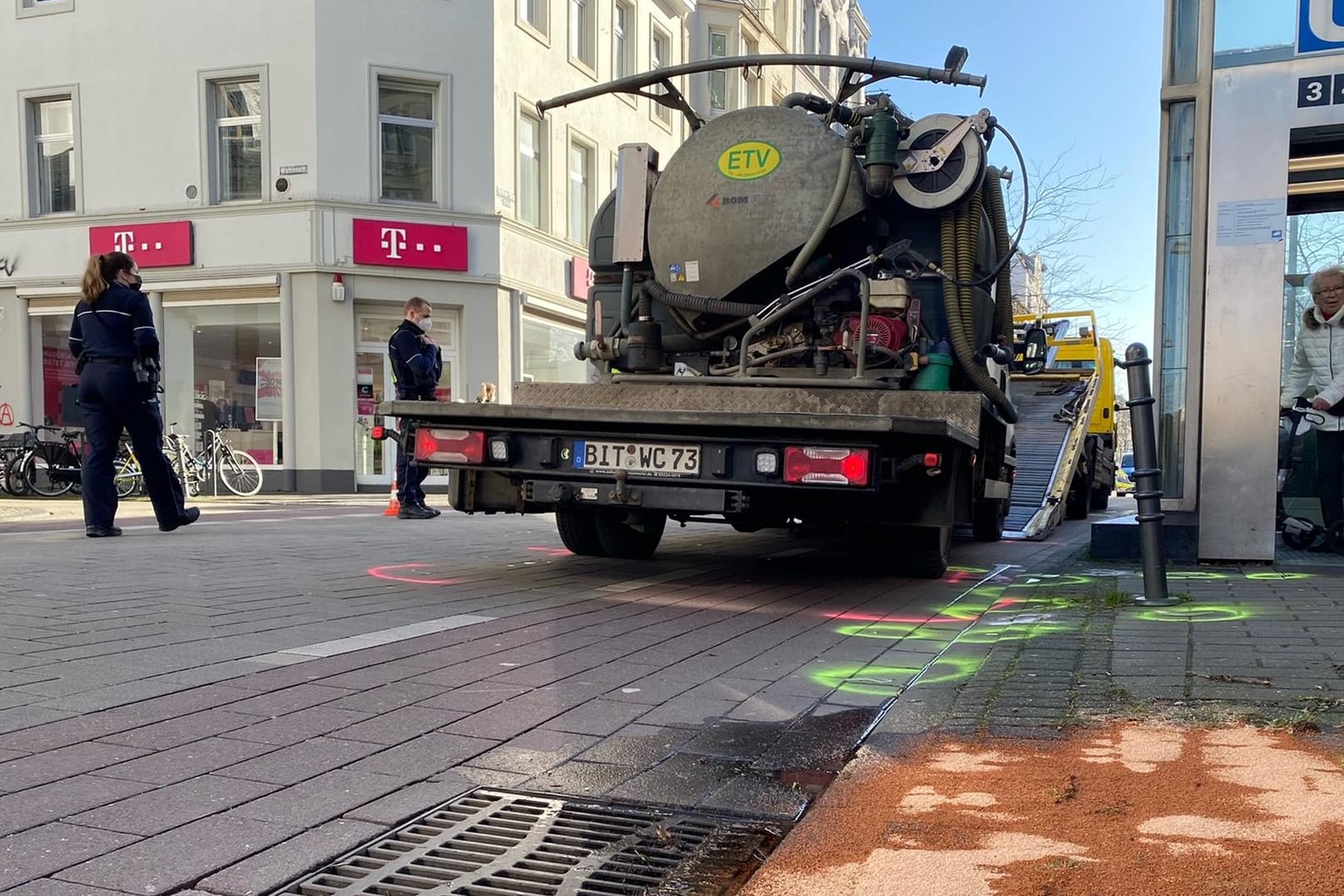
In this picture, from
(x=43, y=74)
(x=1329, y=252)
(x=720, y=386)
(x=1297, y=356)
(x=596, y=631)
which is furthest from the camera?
(x=43, y=74)

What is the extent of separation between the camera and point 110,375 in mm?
8203

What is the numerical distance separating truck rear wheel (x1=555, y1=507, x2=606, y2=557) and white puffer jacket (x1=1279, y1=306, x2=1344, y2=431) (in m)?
4.63

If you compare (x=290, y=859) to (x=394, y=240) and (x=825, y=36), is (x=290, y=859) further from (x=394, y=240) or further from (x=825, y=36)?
(x=825, y=36)

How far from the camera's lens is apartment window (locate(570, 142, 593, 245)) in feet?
74.2

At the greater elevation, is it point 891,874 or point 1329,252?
point 1329,252

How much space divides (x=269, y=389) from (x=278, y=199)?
3.11m

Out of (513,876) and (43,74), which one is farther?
(43,74)

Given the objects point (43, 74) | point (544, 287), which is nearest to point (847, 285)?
point (544, 287)

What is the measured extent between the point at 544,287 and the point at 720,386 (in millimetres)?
15255

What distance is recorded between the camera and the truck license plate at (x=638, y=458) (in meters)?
5.46

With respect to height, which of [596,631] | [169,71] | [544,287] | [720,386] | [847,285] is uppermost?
[169,71]

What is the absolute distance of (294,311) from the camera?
18.2 m

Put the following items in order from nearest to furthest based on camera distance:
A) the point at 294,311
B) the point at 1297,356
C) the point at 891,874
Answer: the point at 891,874, the point at 1297,356, the point at 294,311

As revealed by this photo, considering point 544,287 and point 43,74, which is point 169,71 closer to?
point 43,74
